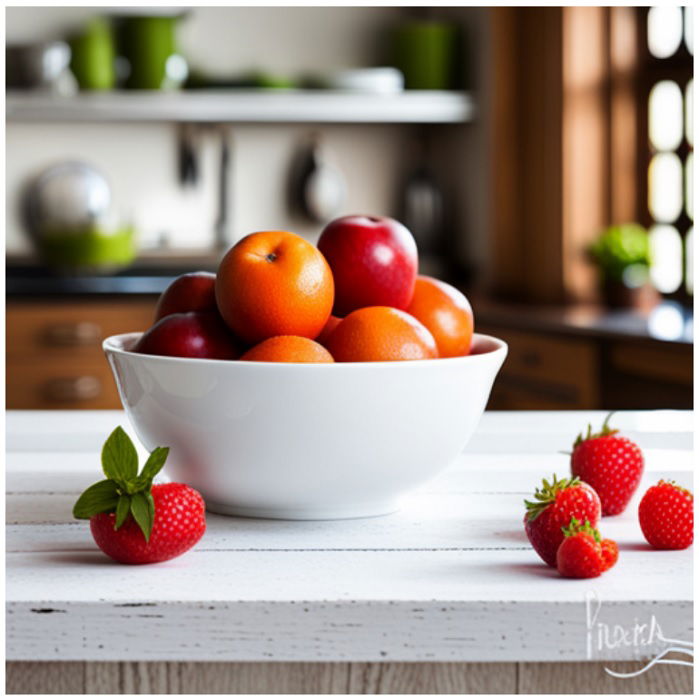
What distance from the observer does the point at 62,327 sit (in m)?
3.52

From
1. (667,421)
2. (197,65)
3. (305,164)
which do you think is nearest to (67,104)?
(197,65)

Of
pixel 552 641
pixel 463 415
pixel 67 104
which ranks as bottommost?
pixel 552 641

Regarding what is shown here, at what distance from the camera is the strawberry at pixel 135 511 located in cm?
78

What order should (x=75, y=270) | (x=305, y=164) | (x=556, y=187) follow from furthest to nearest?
(x=305, y=164) → (x=75, y=270) → (x=556, y=187)

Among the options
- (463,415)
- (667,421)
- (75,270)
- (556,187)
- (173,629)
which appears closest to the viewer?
(173,629)

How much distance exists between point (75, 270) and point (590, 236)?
179 centimetres

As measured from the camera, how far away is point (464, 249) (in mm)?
4363

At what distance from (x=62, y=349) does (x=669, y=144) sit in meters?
2.01

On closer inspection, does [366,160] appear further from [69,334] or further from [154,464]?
[154,464]

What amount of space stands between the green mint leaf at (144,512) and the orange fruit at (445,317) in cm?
31

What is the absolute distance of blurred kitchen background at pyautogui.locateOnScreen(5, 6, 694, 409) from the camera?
3.48 m

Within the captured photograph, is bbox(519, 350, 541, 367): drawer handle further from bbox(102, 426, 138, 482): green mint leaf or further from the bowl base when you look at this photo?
bbox(102, 426, 138, 482): green mint leaf

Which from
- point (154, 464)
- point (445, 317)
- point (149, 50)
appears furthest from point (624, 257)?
point (154, 464)

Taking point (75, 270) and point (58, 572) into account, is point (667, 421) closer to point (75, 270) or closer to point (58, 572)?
point (58, 572)
